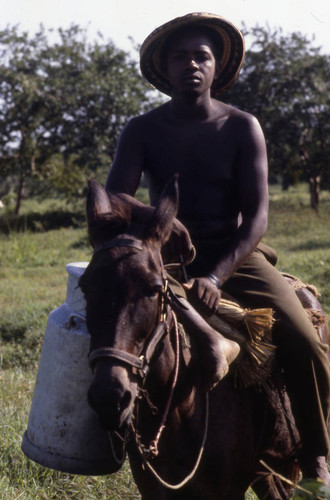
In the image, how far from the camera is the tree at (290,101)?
2253 cm

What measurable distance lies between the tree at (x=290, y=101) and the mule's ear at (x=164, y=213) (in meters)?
20.9

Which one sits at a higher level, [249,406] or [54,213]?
[249,406]

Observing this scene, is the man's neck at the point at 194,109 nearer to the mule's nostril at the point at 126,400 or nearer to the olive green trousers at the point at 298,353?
the olive green trousers at the point at 298,353

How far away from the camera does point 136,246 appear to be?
2.19 m

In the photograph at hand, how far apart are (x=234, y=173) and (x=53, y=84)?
20.8 m

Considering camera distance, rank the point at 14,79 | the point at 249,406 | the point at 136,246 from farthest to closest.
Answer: the point at 14,79 < the point at 249,406 < the point at 136,246

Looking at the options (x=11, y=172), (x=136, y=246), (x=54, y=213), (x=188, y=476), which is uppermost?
(x=136, y=246)

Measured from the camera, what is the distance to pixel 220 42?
10.7 feet

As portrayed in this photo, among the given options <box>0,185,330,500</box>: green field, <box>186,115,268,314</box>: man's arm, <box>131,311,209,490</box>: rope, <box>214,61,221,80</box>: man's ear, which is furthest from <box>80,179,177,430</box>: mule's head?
<box>0,185,330,500</box>: green field

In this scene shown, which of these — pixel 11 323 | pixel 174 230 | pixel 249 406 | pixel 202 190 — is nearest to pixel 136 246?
pixel 174 230

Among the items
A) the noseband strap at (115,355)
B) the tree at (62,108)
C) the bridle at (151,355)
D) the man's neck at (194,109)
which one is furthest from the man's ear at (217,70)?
the tree at (62,108)

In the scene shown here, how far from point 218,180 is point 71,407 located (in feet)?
4.33

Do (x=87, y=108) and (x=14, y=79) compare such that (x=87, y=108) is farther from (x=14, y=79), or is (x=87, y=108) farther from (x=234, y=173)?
(x=234, y=173)

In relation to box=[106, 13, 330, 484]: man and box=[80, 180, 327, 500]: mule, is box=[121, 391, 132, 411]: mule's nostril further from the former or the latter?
box=[106, 13, 330, 484]: man
